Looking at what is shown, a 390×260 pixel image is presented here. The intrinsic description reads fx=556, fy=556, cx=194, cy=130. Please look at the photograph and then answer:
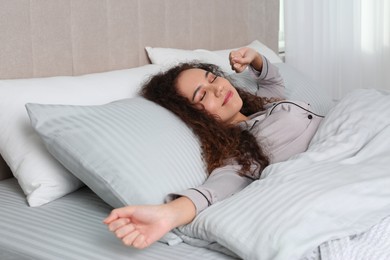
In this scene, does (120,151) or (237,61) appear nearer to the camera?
(120,151)

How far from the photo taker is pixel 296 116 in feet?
5.34

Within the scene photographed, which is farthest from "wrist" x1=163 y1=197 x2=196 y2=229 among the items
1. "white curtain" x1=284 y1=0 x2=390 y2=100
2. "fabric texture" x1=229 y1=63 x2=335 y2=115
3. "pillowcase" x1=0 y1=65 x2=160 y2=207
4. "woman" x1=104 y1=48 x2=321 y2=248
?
"white curtain" x1=284 y1=0 x2=390 y2=100

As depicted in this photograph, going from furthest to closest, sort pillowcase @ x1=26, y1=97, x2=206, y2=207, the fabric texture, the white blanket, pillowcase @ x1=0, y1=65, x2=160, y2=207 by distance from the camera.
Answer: the fabric texture
pillowcase @ x1=0, y1=65, x2=160, y2=207
pillowcase @ x1=26, y1=97, x2=206, y2=207
the white blanket

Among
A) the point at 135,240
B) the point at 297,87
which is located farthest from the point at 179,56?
the point at 135,240

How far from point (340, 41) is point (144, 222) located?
2.27 m

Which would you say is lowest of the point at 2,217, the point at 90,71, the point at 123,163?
the point at 2,217

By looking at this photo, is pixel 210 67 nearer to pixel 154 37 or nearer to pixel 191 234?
pixel 154 37

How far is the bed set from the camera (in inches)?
41.7

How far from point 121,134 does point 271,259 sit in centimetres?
48

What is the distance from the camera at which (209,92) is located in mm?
1596

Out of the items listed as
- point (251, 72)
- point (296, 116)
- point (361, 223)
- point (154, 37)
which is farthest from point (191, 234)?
point (154, 37)

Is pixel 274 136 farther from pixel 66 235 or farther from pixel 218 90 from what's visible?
pixel 66 235

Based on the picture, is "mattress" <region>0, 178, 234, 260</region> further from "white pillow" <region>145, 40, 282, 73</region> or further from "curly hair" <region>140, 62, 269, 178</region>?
"white pillow" <region>145, 40, 282, 73</region>

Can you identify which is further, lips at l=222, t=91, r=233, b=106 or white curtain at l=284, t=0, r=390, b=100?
white curtain at l=284, t=0, r=390, b=100
